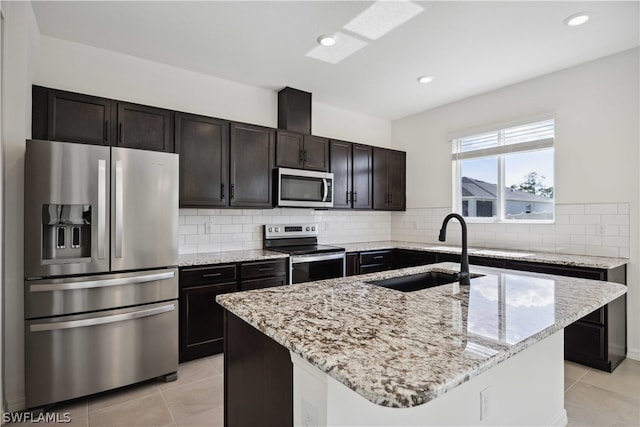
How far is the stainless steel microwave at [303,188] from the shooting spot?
359 cm

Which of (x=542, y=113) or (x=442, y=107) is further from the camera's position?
(x=442, y=107)

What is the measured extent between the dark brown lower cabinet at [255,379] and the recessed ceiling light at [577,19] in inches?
117

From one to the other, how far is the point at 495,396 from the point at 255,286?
2.19 m

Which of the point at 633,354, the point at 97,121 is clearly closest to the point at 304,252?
the point at 97,121

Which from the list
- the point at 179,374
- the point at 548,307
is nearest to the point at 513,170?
the point at 548,307

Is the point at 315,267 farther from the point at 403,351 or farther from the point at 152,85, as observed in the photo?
the point at 403,351

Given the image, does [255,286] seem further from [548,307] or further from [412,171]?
[412,171]

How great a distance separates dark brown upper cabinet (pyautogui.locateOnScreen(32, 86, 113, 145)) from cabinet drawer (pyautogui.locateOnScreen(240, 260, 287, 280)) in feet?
5.02

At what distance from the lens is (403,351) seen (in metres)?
0.91

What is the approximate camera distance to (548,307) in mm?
1354

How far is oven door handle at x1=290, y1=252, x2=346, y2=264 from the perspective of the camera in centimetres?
340

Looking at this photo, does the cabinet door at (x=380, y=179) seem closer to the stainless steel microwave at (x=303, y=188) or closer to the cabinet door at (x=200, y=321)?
the stainless steel microwave at (x=303, y=188)

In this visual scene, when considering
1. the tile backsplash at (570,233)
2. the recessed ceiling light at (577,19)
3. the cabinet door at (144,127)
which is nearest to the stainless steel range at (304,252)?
the cabinet door at (144,127)

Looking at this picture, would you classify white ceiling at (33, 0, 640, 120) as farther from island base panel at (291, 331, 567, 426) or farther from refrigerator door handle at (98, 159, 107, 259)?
island base panel at (291, 331, 567, 426)
